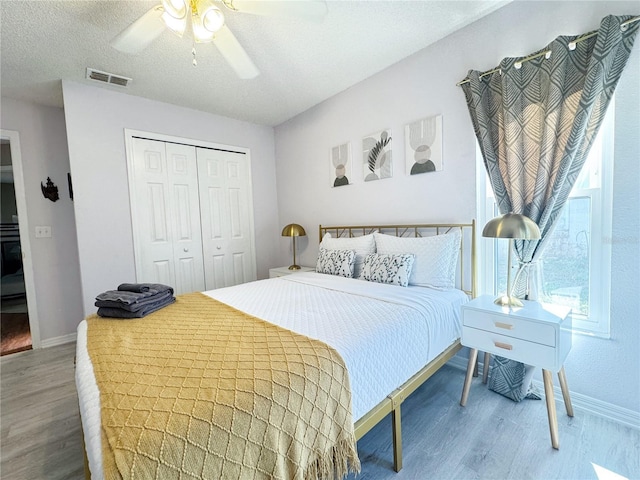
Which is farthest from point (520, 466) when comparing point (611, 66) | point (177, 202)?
point (177, 202)

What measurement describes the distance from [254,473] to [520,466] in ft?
4.39

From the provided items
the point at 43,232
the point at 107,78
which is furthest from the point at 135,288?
the point at 43,232

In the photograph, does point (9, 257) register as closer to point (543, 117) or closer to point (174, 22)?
point (174, 22)

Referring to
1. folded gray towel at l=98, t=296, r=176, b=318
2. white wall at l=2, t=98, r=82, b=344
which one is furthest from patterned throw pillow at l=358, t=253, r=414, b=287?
white wall at l=2, t=98, r=82, b=344

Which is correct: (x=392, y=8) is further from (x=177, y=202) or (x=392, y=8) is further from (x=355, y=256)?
(x=177, y=202)

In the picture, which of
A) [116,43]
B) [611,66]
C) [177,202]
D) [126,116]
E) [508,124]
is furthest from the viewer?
[177,202]

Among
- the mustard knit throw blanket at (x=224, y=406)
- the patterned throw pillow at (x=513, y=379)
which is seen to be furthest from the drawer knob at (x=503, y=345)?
the mustard knit throw blanket at (x=224, y=406)

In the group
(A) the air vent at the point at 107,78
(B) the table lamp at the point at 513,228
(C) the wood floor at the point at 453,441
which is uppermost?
(A) the air vent at the point at 107,78

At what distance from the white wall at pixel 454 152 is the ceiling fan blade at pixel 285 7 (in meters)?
1.24

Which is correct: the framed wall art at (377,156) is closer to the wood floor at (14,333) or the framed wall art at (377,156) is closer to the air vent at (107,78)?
the air vent at (107,78)

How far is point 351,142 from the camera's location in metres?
2.94

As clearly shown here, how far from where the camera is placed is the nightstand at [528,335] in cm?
139

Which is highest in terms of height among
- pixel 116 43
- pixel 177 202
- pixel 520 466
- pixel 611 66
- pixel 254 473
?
pixel 116 43

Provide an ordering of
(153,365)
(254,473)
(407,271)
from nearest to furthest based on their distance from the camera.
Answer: (254,473)
(153,365)
(407,271)
